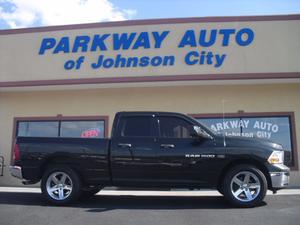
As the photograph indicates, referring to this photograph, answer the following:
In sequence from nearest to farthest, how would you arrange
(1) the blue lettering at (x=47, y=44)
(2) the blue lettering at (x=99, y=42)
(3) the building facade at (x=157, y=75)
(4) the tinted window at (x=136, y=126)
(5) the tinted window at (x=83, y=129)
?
(4) the tinted window at (x=136, y=126) → (3) the building facade at (x=157, y=75) → (2) the blue lettering at (x=99, y=42) → (5) the tinted window at (x=83, y=129) → (1) the blue lettering at (x=47, y=44)

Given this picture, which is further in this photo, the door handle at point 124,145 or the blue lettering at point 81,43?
the blue lettering at point 81,43

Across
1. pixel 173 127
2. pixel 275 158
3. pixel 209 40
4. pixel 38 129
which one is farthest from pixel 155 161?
pixel 38 129

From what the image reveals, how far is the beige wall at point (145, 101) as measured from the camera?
13.5 metres

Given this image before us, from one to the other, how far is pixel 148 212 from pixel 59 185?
7.32ft

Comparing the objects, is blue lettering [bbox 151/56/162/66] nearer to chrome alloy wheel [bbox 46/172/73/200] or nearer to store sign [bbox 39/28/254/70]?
store sign [bbox 39/28/254/70]

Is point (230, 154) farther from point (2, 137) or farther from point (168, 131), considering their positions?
point (2, 137)

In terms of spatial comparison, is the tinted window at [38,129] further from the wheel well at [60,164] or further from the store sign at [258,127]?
the wheel well at [60,164]

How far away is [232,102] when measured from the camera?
44.7 ft

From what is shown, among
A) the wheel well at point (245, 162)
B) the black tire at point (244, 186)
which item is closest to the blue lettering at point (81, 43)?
the wheel well at point (245, 162)

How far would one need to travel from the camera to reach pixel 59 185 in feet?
27.3

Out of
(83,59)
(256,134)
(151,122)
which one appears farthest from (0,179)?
(256,134)

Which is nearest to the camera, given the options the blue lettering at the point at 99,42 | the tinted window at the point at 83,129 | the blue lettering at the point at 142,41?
the blue lettering at the point at 142,41

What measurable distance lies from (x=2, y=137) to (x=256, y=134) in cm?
932

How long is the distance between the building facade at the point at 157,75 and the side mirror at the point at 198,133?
5228mm
